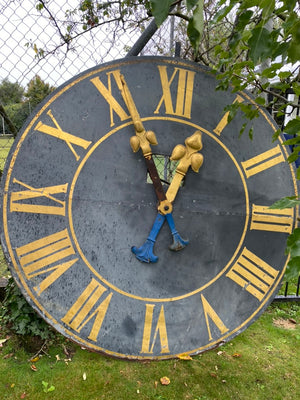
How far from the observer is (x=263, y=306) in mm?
1885

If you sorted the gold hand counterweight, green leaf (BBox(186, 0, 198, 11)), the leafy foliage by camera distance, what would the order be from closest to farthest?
green leaf (BBox(186, 0, 198, 11)), the gold hand counterweight, the leafy foliage

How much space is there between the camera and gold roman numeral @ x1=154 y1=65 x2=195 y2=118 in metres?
1.71

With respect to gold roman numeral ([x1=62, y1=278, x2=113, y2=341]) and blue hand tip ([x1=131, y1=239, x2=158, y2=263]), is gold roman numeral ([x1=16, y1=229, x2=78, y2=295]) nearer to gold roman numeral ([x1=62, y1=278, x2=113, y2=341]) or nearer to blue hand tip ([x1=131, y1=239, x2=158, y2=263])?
gold roman numeral ([x1=62, y1=278, x2=113, y2=341])

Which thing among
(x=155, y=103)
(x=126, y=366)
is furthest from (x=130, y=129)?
(x=126, y=366)

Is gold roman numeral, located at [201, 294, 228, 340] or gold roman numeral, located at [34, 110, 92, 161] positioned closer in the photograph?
gold roman numeral, located at [34, 110, 92, 161]

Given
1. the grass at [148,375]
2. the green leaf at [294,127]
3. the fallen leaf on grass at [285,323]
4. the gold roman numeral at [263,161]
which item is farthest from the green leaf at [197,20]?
the fallen leaf on grass at [285,323]

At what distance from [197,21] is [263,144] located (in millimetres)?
1299

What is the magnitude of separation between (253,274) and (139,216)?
729mm

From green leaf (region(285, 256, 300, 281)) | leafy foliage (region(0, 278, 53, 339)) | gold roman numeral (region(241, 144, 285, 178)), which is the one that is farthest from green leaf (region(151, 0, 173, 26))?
leafy foliage (region(0, 278, 53, 339))

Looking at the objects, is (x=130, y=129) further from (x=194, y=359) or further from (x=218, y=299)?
(x=194, y=359)

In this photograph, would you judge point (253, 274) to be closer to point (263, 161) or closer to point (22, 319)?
point (263, 161)

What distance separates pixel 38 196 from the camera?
1.59 metres

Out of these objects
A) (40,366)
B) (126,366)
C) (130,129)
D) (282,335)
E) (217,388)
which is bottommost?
(40,366)

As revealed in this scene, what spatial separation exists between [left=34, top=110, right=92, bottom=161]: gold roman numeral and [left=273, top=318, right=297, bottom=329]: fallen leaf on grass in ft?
7.93
